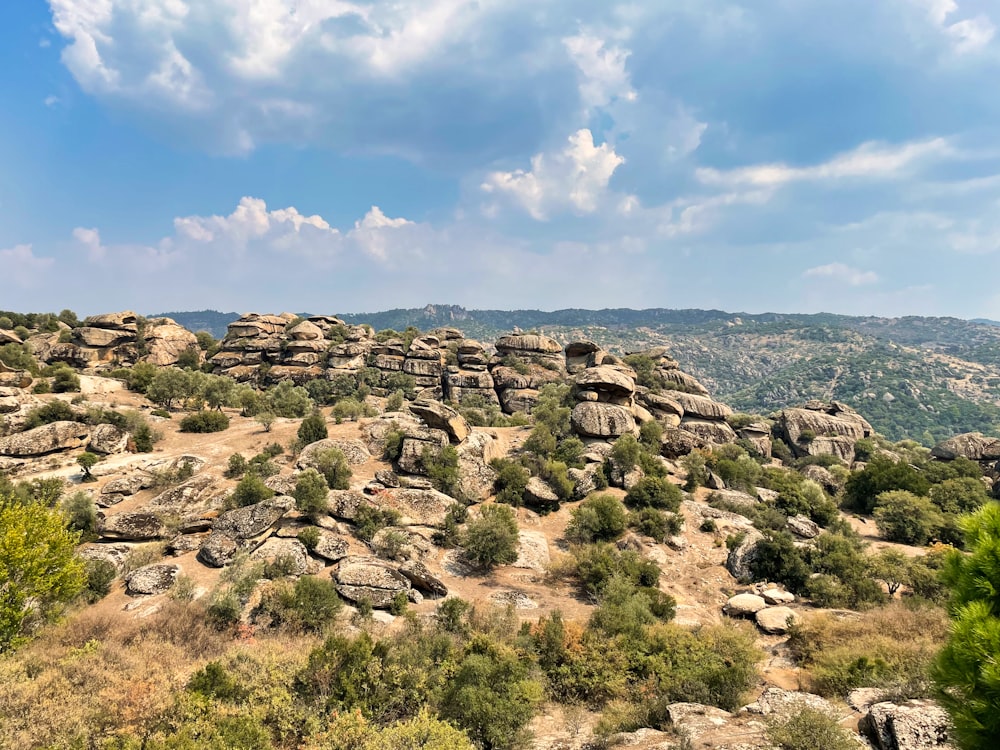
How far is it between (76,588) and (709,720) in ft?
65.4

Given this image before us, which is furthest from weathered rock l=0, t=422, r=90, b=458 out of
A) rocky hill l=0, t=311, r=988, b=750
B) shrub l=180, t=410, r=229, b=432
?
shrub l=180, t=410, r=229, b=432

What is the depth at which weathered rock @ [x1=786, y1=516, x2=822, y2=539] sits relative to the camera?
32.0 metres

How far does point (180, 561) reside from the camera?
22.1 metres

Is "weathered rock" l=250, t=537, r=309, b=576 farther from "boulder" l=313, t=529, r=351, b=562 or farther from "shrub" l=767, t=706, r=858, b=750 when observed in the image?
"shrub" l=767, t=706, r=858, b=750

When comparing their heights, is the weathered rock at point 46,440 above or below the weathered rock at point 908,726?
below

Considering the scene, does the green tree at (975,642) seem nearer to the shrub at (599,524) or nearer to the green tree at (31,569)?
the green tree at (31,569)

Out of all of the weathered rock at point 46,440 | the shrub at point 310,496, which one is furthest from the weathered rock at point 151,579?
the weathered rock at point 46,440

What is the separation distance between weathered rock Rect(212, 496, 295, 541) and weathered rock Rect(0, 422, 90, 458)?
17490 millimetres

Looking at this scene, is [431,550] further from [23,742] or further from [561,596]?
[23,742]

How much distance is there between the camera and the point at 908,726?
930cm

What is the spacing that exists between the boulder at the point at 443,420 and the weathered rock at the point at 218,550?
59.3 ft

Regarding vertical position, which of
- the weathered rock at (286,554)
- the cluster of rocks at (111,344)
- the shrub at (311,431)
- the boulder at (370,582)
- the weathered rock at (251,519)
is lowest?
the boulder at (370,582)

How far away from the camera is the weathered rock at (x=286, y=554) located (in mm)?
21344

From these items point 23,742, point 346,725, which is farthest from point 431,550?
point 23,742
